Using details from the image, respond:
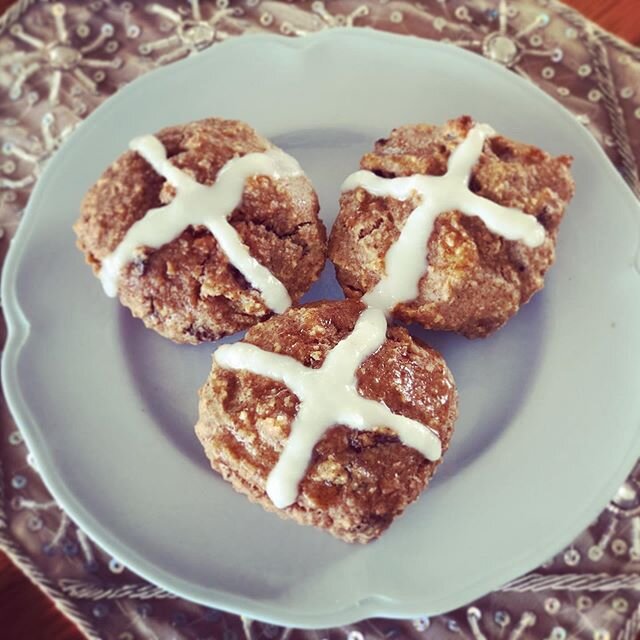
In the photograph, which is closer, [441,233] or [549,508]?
[441,233]

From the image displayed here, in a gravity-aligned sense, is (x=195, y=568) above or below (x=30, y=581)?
above

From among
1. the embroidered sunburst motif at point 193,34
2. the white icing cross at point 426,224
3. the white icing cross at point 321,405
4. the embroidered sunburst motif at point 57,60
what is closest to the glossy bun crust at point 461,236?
the white icing cross at point 426,224

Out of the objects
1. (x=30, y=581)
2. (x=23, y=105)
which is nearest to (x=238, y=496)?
(x=30, y=581)

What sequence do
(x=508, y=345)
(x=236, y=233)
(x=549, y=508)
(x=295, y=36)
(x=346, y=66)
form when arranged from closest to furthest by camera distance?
(x=236, y=233), (x=549, y=508), (x=508, y=345), (x=346, y=66), (x=295, y=36)

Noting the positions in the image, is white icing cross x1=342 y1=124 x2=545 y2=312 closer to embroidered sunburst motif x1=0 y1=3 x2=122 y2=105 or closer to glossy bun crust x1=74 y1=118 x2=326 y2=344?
glossy bun crust x1=74 y1=118 x2=326 y2=344

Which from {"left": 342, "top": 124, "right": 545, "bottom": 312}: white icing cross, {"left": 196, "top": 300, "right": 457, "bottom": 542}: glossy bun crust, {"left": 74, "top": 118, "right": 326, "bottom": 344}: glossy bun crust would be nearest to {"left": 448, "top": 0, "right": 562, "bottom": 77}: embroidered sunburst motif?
{"left": 342, "top": 124, "right": 545, "bottom": 312}: white icing cross

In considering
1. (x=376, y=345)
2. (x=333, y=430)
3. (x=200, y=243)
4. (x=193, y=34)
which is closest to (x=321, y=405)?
(x=333, y=430)

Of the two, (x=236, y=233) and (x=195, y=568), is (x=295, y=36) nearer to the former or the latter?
(x=236, y=233)
